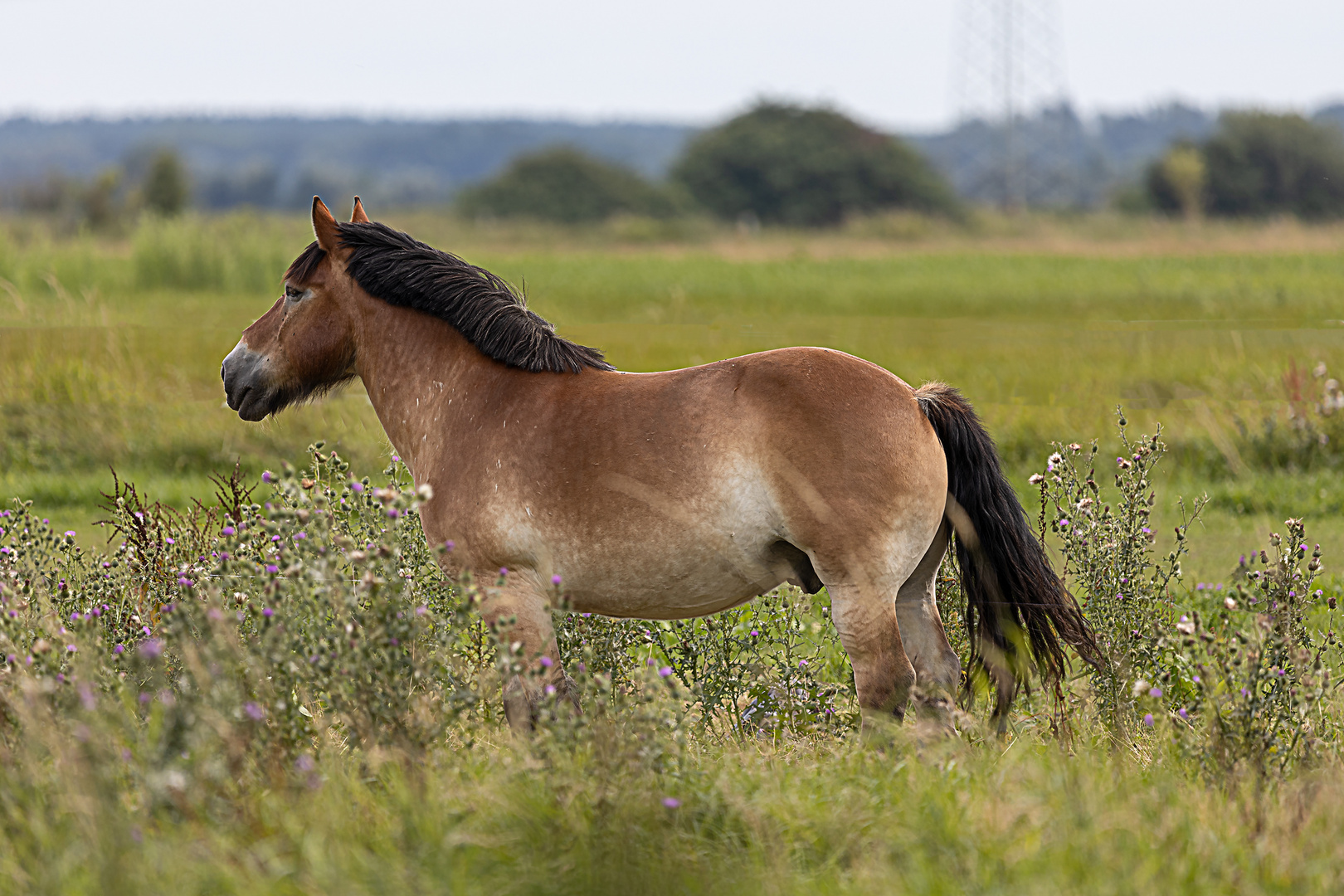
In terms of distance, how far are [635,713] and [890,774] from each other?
0.86m

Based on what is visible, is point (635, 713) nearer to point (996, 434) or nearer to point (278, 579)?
point (278, 579)

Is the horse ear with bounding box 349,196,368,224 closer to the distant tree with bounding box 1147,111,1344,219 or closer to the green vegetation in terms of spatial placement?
the green vegetation

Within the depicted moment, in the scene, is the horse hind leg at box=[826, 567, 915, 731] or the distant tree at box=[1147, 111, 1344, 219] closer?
the horse hind leg at box=[826, 567, 915, 731]

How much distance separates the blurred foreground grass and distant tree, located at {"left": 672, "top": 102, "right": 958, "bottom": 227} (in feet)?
47.6

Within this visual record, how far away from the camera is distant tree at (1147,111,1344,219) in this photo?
50812mm

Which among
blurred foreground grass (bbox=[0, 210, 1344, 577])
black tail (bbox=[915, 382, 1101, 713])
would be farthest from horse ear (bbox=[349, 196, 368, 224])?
black tail (bbox=[915, 382, 1101, 713])

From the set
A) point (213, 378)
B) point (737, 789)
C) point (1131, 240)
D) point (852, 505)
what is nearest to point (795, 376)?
point (852, 505)

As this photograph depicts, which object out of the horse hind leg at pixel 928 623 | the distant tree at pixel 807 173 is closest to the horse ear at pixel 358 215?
the horse hind leg at pixel 928 623

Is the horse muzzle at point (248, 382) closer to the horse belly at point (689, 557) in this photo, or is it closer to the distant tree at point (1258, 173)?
the horse belly at point (689, 557)

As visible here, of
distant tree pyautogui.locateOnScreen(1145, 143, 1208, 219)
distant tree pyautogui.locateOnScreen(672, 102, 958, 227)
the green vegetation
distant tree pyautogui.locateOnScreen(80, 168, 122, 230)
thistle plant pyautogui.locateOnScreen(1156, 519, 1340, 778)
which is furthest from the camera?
distant tree pyautogui.locateOnScreen(672, 102, 958, 227)

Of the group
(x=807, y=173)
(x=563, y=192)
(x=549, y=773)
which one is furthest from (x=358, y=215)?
(x=563, y=192)

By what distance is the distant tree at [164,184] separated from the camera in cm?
5362

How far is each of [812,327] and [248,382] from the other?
17377 millimetres

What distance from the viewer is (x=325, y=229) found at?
455cm
